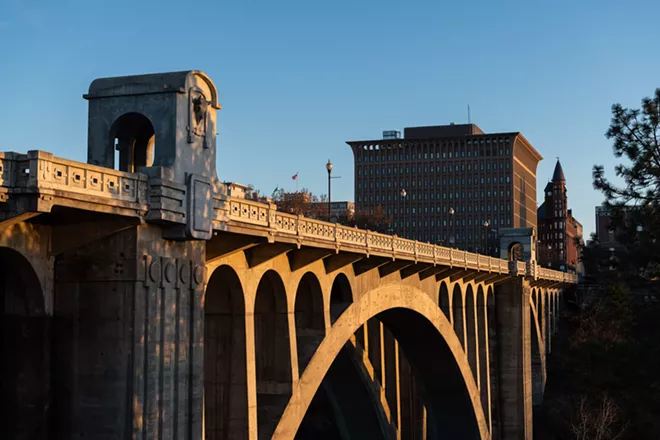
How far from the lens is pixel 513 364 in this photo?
6009 centimetres

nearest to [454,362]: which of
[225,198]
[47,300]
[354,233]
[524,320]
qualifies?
[524,320]

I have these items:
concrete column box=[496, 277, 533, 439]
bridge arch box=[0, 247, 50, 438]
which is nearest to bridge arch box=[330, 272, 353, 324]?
bridge arch box=[0, 247, 50, 438]

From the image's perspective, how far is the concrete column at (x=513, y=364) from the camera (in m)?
59.8

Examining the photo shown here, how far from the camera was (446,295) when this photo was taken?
152 ft

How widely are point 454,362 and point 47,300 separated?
33.0 m

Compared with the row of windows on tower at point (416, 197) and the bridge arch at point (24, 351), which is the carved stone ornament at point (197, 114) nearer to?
the bridge arch at point (24, 351)

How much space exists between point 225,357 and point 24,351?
7.13 m

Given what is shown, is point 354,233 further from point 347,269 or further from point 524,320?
point 524,320

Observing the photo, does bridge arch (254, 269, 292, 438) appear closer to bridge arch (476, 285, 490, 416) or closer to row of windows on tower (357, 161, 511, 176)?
bridge arch (476, 285, 490, 416)

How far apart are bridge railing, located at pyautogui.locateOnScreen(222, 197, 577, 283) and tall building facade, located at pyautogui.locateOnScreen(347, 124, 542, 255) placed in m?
111

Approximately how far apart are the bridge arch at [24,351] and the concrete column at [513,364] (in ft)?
155

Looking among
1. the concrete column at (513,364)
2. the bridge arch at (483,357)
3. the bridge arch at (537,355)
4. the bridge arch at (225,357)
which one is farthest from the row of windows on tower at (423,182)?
the bridge arch at (225,357)

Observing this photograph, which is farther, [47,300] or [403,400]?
[403,400]

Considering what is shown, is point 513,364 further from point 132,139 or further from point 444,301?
point 132,139
